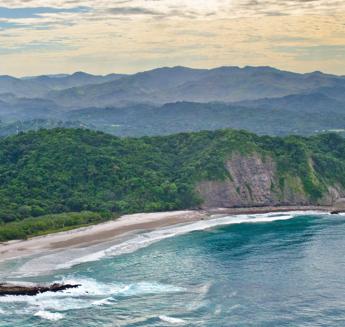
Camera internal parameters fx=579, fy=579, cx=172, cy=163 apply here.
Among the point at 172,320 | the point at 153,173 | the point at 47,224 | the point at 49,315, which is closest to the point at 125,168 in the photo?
the point at 153,173

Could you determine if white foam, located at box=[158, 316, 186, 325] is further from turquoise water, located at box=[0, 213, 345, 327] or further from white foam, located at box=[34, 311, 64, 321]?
white foam, located at box=[34, 311, 64, 321]

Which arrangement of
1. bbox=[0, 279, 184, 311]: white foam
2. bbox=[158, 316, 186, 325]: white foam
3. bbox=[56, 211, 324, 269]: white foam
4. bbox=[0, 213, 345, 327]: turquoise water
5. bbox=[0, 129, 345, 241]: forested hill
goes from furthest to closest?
bbox=[0, 129, 345, 241]: forested hill, bbox=[56, 211, 324, 269]: white foam, bbox=[0, 279, 184, 311]: white foam, bbox=[0, 213, 345, 327]: turquoise water, bbox=[158, 316, 186, 325]: white foam

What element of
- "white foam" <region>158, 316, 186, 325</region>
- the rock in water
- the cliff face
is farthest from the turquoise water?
the cliff face

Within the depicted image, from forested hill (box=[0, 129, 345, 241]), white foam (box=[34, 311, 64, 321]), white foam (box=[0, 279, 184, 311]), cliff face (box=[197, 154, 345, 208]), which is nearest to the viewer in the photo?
white foam (box=[34, 311, 64, 321])

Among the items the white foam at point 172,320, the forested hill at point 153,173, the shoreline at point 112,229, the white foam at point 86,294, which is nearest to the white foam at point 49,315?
the white foam at point 86,294

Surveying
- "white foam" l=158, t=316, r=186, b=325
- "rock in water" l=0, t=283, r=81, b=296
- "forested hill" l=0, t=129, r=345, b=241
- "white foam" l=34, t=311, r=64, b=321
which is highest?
"forested hill" l=0, t=129, r=345, b=241

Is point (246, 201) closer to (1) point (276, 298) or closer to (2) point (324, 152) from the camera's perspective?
(2) point (324, 152)

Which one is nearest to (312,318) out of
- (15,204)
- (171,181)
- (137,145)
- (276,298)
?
(276,298)
